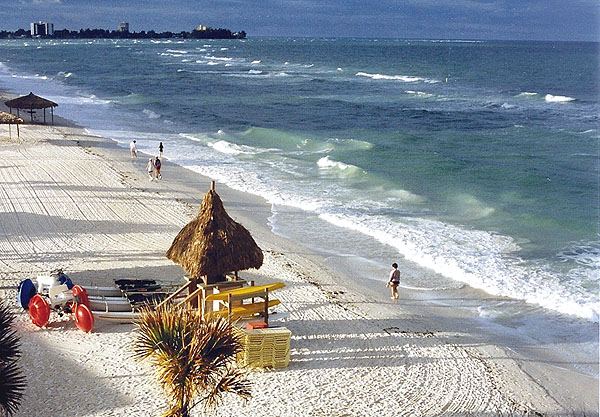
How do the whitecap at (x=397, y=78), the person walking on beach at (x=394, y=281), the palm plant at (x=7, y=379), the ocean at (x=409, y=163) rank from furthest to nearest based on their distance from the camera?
1. the whitecap at (x=397, y=78)
2. the ocean at (x=409, y=163)
3. the person walking on beach at (x=394, y=281)
4. the palm plant at (x=7, y=379)

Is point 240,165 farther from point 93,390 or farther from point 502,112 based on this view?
point 502,112

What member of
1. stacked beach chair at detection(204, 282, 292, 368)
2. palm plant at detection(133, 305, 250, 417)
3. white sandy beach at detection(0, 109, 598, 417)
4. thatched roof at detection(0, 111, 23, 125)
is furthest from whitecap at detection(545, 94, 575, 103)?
palm plant at detection(133, 305, 250, 417)

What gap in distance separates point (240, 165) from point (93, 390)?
19161 mm

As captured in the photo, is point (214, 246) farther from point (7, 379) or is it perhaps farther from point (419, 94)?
point (419, 94)

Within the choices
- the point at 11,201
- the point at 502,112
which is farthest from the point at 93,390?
the point at 502,112

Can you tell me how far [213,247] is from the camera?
12828 mm

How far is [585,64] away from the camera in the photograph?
111562mm

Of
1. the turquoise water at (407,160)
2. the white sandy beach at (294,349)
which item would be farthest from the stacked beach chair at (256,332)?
the turquoise water at (407,160)

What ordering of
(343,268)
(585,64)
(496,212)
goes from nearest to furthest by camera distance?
1. (343,268)
2. (496,212)
3. (585,64)

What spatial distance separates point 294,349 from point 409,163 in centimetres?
2022

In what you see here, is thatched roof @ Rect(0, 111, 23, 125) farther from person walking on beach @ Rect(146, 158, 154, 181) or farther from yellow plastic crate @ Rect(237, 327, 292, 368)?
yellow plastic crate @ Rect(237, 327, 292, 368)

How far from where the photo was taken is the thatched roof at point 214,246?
12820 mm

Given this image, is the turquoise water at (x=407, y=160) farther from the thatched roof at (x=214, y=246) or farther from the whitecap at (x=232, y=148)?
the thatched roof at (x=214, y=246)

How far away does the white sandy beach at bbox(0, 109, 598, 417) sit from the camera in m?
10.7
